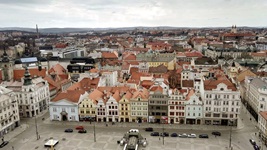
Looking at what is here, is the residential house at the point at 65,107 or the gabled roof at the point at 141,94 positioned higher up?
the gabled roof at the point at 141,94

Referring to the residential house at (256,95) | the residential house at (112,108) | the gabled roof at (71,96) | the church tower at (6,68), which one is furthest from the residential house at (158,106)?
the church tower at (6,68)

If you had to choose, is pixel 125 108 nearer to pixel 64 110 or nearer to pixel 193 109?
pixel 64 110

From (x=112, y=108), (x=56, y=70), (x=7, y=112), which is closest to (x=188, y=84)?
(x=112, y=108)

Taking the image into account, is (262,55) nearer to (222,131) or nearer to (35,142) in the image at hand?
(222,131)

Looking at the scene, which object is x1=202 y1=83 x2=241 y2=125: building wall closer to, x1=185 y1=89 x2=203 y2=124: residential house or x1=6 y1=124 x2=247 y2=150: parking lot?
x1=185 y1=89 x2=203 y2=124: residential house

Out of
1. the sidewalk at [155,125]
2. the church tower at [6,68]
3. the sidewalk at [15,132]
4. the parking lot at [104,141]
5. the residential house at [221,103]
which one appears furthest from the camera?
the church tower at [6,68]

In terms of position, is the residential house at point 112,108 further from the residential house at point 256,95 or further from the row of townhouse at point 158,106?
the residential house at point 256,95

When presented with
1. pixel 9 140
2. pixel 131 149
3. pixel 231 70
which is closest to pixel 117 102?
pixel 131 149
